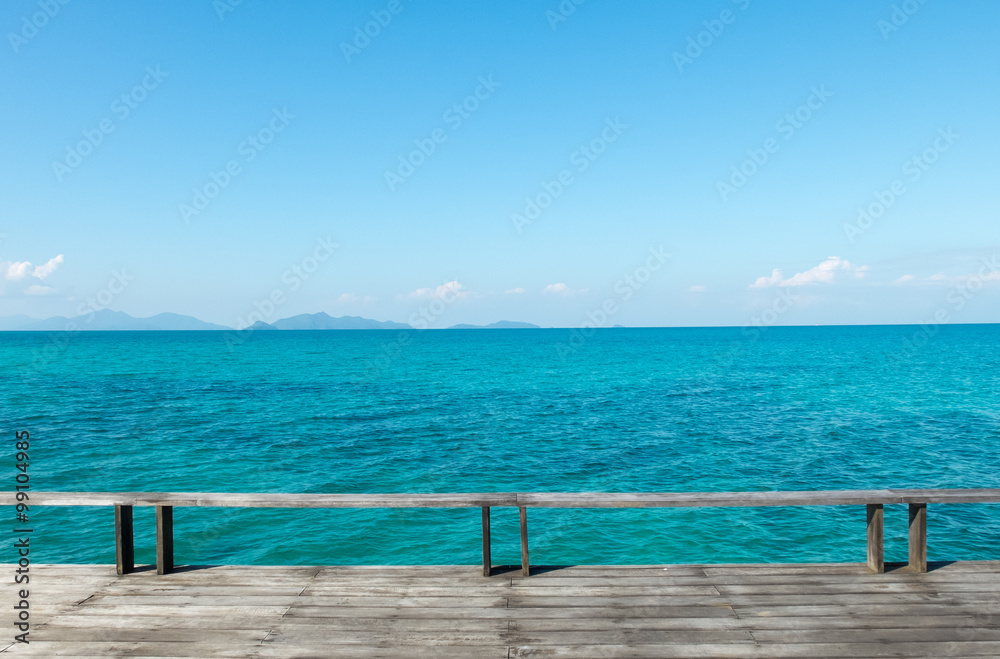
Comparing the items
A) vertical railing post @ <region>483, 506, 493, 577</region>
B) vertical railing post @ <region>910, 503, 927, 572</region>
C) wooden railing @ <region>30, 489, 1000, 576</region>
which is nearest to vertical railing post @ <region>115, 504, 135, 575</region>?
wooden railing @ <region>30, 489, 1000, 576</region>

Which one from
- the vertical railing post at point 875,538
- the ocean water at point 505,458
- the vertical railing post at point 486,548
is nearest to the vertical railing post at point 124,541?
the vertical railing post at point 486,548

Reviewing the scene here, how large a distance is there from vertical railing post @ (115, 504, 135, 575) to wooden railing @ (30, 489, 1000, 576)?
0.01 m

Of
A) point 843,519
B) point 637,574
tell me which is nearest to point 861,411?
point 843,519

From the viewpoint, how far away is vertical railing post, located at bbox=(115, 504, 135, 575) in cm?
573

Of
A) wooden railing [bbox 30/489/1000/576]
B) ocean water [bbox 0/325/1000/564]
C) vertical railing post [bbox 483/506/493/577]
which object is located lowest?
ocean water [bbox 0/325/1000/564]

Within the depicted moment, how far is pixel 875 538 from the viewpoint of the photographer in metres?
5.59

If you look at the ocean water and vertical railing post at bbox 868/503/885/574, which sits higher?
vertical railing post at bbox 868/503/885/574

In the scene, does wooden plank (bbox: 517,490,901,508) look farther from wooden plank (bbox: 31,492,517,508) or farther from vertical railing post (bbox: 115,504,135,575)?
vertical railing post (bbox: 115,504,135,575)

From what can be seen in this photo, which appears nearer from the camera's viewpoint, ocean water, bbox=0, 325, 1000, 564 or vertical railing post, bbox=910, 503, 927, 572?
vertical railing post, bbox=910, 503, 927, 572

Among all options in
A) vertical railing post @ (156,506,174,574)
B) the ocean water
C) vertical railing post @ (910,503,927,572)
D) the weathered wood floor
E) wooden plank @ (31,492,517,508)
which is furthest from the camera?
the ocean water

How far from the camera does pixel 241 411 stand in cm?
3092

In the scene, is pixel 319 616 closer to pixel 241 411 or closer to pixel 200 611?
pixel 200 611

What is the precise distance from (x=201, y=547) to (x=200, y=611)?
8.81 metres

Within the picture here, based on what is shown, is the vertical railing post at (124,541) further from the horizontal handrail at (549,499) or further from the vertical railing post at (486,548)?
the vertical railing post at (486,548)
